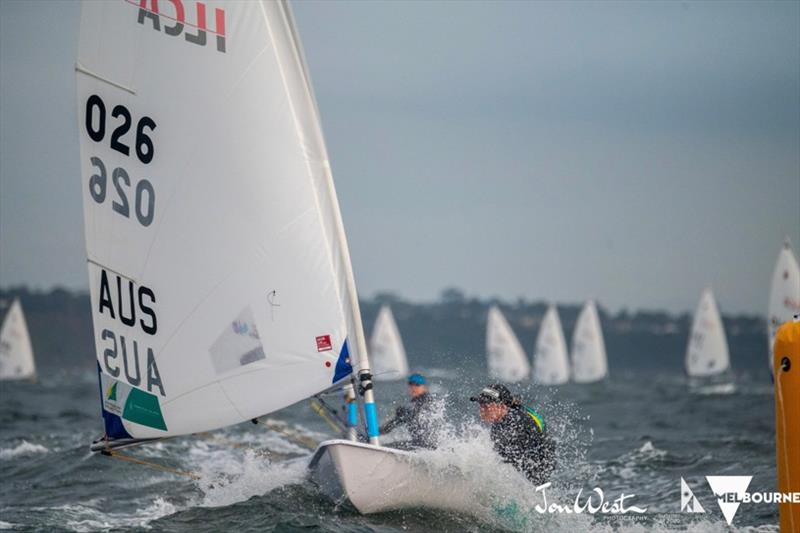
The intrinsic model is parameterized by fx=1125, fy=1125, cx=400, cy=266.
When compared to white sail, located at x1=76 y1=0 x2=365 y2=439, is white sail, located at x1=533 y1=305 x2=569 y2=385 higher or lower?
lower

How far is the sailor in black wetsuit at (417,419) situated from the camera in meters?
9.01

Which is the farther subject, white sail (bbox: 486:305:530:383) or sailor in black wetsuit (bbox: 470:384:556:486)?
white sail (bbox: 486:305:530:383)

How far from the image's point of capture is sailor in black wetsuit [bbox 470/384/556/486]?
8.80 meters

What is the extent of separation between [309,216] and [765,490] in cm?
530

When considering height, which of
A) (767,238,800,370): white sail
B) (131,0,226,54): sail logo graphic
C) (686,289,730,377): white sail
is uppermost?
(131,0,226,54): sail logo graphic

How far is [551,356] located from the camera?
52.5m

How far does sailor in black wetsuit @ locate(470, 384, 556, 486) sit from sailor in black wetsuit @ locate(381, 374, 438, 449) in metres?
0.47

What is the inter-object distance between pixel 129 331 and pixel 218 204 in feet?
4.36

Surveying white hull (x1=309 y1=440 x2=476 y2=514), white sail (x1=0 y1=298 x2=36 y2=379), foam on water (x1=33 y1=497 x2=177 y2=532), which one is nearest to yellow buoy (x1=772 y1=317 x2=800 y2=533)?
white hull (x1=309 y1=440 x2=476 y2=514)

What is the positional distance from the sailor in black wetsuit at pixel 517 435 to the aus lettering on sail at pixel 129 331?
2633mm

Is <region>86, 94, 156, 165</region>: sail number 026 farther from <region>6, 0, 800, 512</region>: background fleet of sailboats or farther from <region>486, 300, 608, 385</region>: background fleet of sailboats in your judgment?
<region>486, 300, 608, 385</region>: background fleet of sailboats

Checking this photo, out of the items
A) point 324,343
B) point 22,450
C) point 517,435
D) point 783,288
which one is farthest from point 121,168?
point 783,288

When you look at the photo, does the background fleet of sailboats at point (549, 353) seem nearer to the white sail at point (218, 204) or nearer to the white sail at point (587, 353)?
the white sail at point (587, 353)

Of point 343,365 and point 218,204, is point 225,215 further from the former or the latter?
point 343,365
